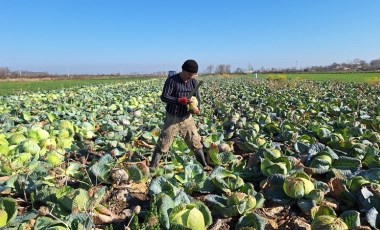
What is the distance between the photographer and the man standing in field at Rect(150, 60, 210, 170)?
475cm

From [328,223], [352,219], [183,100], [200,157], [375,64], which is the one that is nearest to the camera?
[328,223]

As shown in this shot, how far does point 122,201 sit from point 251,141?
2.75 m

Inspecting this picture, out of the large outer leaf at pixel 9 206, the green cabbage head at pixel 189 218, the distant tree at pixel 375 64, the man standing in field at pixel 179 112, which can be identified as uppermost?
the distant tree at pixel 375 64

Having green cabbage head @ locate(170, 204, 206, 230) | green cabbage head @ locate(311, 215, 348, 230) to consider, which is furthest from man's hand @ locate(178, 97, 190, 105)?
green cabbage head @ locate(311, 215, 348, 230)

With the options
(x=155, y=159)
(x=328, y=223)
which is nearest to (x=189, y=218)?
(x=328, y=223)

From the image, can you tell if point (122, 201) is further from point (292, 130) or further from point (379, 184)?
point (292, 130)

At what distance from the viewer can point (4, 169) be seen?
4035mm

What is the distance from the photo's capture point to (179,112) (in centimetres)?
491

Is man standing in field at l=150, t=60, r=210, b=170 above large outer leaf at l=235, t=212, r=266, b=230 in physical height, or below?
above

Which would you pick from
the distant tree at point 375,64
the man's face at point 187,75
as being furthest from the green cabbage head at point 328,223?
the distant tree at point 375,64

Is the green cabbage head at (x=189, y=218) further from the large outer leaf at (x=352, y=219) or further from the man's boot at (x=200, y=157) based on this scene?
the man's boot at (x=200, y=157)

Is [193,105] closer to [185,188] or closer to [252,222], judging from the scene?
[185,188]

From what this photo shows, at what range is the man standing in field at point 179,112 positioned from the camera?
4.75 m

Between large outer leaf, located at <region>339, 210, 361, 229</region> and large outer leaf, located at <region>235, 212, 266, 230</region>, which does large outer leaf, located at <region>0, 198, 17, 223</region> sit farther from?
large outer leaf, located at <region>339, 210, 361, 229</region>
